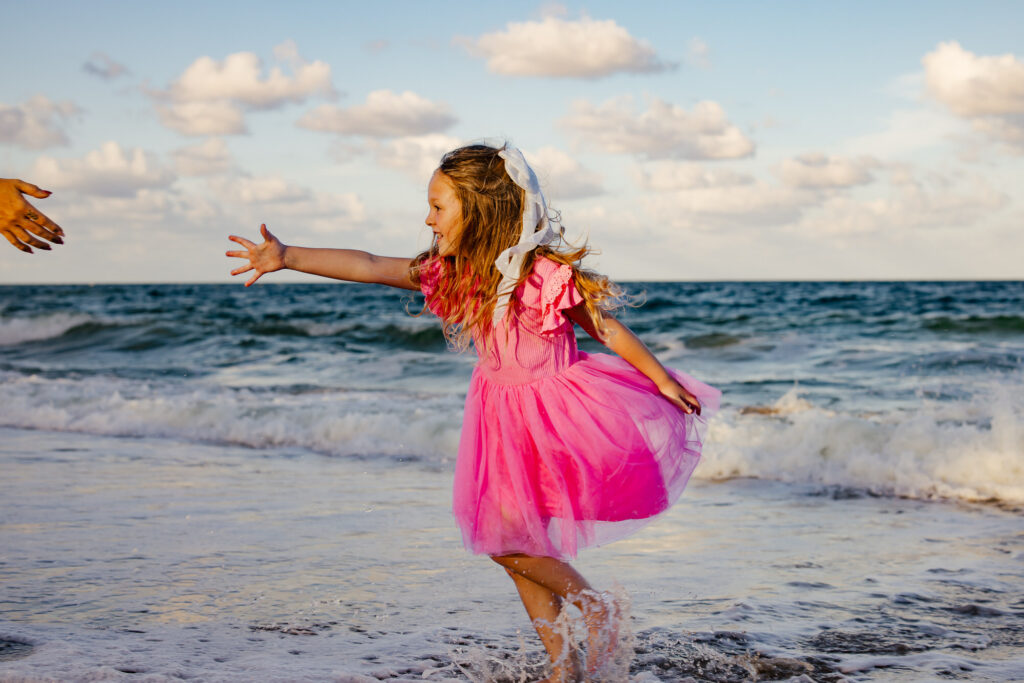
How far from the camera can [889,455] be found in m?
6.40

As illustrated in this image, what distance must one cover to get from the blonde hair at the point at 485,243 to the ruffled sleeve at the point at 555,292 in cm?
2

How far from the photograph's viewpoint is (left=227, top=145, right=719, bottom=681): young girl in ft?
9.08

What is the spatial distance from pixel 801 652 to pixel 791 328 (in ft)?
51.1

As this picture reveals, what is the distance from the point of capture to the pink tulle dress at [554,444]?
276 cm

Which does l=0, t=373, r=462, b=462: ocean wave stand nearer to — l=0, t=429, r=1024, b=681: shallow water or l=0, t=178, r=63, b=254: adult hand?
l=0, t=429, r=1024, b=681: shallow water

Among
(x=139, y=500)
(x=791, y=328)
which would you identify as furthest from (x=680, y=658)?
(x=791, y=328)

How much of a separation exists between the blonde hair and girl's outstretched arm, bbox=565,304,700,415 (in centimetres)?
3

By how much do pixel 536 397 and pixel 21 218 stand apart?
1641 mm

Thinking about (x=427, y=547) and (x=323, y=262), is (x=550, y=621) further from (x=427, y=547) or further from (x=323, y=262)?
(x=427, y=547)

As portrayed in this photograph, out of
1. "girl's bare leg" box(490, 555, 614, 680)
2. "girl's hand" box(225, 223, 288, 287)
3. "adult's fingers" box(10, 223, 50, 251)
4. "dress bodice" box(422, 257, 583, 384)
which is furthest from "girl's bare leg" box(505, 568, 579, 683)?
"adult's fingers" box(10, 223, 50, 251)

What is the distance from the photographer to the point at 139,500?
5305mm

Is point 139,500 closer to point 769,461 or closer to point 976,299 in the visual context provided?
point 769,461

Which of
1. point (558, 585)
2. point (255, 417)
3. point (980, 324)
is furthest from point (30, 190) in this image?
point (980, 324)

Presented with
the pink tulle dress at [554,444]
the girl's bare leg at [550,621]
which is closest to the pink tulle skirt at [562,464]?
the pink tulle dress at [554,444]
